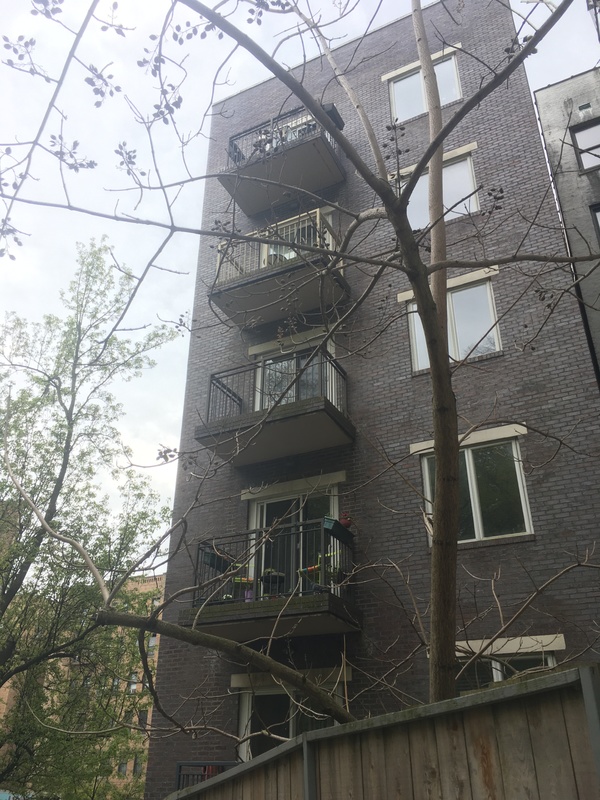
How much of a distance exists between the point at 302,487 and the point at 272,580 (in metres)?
1.90

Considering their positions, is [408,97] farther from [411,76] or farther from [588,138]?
[588,138]

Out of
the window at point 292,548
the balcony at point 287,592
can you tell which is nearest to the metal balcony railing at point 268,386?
the window at point 292,548

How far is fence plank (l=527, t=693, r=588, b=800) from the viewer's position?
7.93ft

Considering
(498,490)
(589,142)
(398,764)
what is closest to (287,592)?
(498,490)

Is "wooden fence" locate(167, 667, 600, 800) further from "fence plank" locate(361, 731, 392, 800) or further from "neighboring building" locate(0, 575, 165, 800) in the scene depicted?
"neighboring building" locate(0, 575, 165, 800)

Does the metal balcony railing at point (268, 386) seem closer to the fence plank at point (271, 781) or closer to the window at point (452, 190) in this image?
the window at point (452, 190)

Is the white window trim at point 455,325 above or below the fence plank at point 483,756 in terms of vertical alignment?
above

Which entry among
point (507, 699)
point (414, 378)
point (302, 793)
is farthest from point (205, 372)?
point (507, 699)

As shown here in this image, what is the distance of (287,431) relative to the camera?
38.1ft

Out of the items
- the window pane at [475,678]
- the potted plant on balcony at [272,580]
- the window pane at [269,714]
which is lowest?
the window pane at [269,714]

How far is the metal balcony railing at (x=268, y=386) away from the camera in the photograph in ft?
40.2

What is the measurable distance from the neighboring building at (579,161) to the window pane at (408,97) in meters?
2.52

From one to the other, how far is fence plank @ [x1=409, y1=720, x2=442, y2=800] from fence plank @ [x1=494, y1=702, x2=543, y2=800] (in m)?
0.37

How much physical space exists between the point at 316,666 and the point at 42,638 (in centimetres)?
566
